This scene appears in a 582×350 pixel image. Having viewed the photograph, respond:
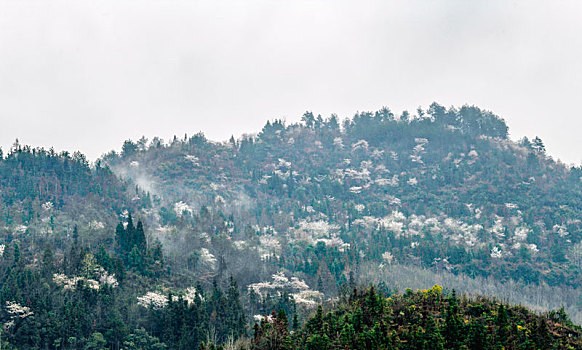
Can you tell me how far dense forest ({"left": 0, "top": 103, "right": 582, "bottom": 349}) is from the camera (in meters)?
61.0

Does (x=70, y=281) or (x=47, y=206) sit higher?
(x=47, y=206)

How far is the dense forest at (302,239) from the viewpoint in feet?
200

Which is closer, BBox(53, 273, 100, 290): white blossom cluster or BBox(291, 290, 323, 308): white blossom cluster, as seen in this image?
BBox(53, 273, 100, 290): white blossom cluster

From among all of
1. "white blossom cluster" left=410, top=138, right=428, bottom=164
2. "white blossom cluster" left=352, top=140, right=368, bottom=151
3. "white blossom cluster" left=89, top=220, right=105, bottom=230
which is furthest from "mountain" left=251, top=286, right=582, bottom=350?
"white blossom cluster" left=352, top=140, right=368, bottom=151

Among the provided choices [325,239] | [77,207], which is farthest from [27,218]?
[325,239]

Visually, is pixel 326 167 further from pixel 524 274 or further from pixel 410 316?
pixel 410 316

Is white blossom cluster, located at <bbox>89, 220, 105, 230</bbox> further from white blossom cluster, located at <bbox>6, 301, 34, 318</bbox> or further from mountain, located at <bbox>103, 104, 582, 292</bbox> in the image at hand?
white blossom cluster, located at <bbox>6, 301, 34, 318</bbox>

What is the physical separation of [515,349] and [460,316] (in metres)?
5.57

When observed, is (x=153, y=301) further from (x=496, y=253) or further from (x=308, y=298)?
(x=496, y=253)

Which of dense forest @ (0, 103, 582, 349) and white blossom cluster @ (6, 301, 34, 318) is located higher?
dense forest @ (0, 103, 582, 349)

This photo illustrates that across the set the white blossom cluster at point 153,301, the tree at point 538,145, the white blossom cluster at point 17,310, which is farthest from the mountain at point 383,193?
the white blossom cluster at point 17,310

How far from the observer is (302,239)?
13188cm

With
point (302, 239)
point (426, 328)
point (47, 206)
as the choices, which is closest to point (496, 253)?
point (302, 239)

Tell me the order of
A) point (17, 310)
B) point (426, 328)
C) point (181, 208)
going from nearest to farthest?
point (426, 328)
point (17, 310)
point (181, 208)
